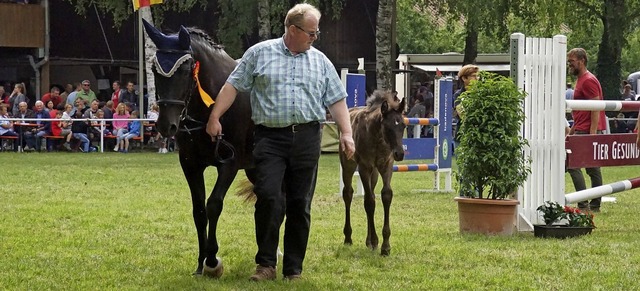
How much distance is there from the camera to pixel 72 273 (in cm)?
846

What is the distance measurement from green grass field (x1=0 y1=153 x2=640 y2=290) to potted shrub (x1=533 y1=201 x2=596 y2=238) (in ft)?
0.59

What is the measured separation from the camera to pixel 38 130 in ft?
96.5

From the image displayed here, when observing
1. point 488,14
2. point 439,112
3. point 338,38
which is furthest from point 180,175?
point 338,38

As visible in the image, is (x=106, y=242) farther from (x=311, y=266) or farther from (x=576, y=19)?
(x=576, y=19)

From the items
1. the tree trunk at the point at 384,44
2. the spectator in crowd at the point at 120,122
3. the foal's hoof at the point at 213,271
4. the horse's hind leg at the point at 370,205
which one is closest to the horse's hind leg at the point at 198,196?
the foal's hoof at the point at 213,271

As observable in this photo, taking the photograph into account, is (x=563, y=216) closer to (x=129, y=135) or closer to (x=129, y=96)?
(x=129, y=135)

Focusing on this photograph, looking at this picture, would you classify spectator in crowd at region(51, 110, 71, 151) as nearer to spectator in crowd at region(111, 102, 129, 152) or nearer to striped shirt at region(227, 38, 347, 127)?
spectator in crowd at region(111, 102, 129, 152)

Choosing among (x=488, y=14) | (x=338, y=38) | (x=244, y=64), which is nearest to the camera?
(x=244, y=64)

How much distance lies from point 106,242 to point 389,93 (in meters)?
2.93

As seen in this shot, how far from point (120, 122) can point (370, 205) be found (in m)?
20.3

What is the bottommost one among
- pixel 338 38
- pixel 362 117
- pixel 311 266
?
pixel 311 266

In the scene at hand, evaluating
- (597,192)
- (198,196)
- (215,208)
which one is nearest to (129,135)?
(597,192)

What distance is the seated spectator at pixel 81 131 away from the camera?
29375 millimetres

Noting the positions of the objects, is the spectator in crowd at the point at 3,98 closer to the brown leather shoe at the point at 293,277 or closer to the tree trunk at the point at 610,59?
the tree trunk at the point at 610,59
